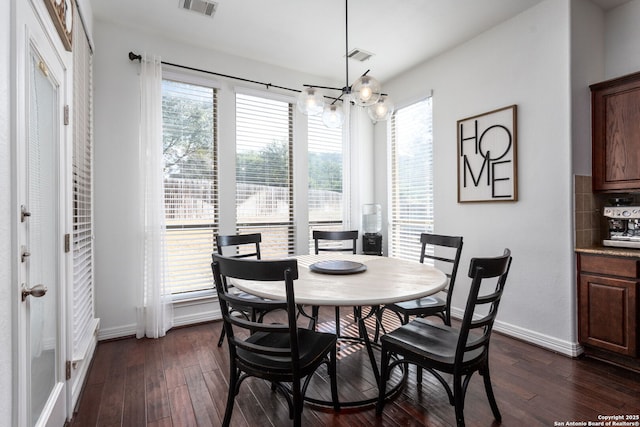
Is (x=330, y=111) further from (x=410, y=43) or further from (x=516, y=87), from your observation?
(x=516, y=87)

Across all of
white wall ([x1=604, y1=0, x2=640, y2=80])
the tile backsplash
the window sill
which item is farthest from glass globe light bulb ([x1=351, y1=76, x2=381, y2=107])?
the window sill

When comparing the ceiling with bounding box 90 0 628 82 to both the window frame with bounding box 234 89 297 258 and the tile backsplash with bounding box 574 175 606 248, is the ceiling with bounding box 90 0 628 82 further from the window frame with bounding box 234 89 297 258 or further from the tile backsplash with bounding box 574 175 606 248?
the tile backsplash with bounding box 574 175 606 248

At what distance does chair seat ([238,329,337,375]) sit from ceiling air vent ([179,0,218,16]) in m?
2.78

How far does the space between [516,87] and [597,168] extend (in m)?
1.00

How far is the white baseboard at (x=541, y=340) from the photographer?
Result: 8.75 ft

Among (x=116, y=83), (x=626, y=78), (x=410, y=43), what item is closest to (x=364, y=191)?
(x=410, y=43)

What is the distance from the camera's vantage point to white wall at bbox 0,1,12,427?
111 cm

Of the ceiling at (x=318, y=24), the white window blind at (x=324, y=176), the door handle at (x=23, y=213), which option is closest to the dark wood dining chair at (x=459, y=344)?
the door handle at (x=23, y=213)

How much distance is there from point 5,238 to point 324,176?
3567 millimetres

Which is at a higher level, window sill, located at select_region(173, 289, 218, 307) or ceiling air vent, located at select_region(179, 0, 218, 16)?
ceiling air vent, located at select_region(179, 0, 218, 16)

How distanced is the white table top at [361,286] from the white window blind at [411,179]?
192 cm

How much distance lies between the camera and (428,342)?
1.82 m

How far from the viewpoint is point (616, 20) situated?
2.87 metres

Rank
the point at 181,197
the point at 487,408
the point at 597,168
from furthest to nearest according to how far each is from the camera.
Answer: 1. the point at 181,197
2. the point at 597,168
3. the point at 487,408
